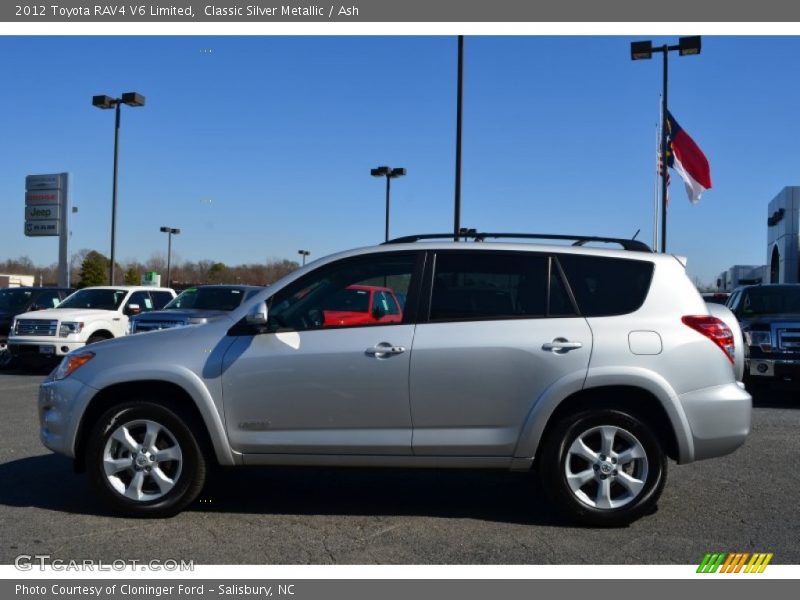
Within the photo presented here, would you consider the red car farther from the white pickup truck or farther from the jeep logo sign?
the jeep logo sign

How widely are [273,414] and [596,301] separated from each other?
7.40 feet

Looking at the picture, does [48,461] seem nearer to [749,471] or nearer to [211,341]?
[211,341]

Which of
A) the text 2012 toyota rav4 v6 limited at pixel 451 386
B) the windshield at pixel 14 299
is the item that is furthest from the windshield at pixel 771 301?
the windshield at pixel 14 299

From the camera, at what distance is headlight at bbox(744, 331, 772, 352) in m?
11.2

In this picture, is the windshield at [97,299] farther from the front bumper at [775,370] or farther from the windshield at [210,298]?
the front bumper at [775,370]

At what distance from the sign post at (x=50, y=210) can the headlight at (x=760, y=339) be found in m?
26.0

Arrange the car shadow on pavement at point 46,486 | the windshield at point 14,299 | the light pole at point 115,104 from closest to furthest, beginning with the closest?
the car shadow on pavement at point 46,486, the windshield at point 14,299, the light pole at point 115,104

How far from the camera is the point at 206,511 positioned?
5.62 meters

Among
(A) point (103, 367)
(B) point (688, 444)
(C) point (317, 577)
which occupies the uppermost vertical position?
(A) point (103, 367)

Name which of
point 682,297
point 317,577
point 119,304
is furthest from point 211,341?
point 119,304

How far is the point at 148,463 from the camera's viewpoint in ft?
17.7

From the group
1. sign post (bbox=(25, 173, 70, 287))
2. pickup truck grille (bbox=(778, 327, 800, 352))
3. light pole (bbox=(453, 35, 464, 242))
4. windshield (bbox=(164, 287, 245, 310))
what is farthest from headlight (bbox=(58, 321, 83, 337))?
sign post (bbox=(25, 173, 70, 287))

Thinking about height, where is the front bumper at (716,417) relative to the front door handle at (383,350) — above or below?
below

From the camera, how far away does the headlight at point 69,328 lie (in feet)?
49.2
